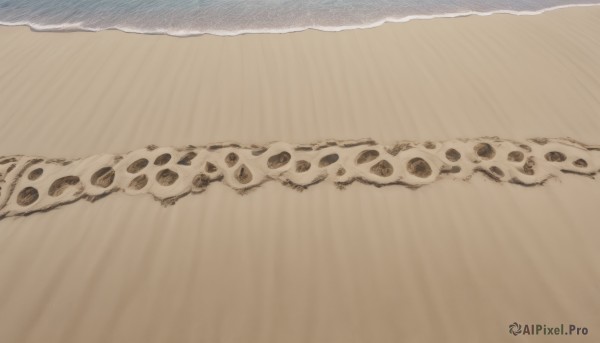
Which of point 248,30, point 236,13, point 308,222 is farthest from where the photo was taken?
point 236,13

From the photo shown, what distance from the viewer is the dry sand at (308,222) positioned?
6.72ft

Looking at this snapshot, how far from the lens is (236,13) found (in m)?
5.68

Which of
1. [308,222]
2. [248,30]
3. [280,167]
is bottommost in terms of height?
[308,222]

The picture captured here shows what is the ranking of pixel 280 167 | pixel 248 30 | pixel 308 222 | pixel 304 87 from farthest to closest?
pixel 248 30 < pixel 304 87 < pixel 280 167 < pixel 308 222

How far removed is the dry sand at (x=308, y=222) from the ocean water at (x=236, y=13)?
132cm

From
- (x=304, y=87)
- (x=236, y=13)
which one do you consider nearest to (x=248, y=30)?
(x=236, y=13)

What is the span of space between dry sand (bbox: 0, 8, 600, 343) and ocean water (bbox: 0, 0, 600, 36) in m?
1.32

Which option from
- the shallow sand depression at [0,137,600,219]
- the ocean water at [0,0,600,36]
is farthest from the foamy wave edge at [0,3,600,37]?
the shallow sand depression at [0,137,600,219]

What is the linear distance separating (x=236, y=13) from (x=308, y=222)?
191 inches

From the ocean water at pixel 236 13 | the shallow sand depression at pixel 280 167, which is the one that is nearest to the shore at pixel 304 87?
the shallow sand depression at pixel 280 167

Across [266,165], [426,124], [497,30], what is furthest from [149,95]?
[497,30]

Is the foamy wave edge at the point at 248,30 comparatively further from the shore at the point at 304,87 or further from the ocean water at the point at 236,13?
the shore at the point at 304,87

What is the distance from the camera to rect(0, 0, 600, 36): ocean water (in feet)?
17.0

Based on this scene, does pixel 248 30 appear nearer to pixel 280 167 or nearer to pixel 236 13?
pixel 236 13
